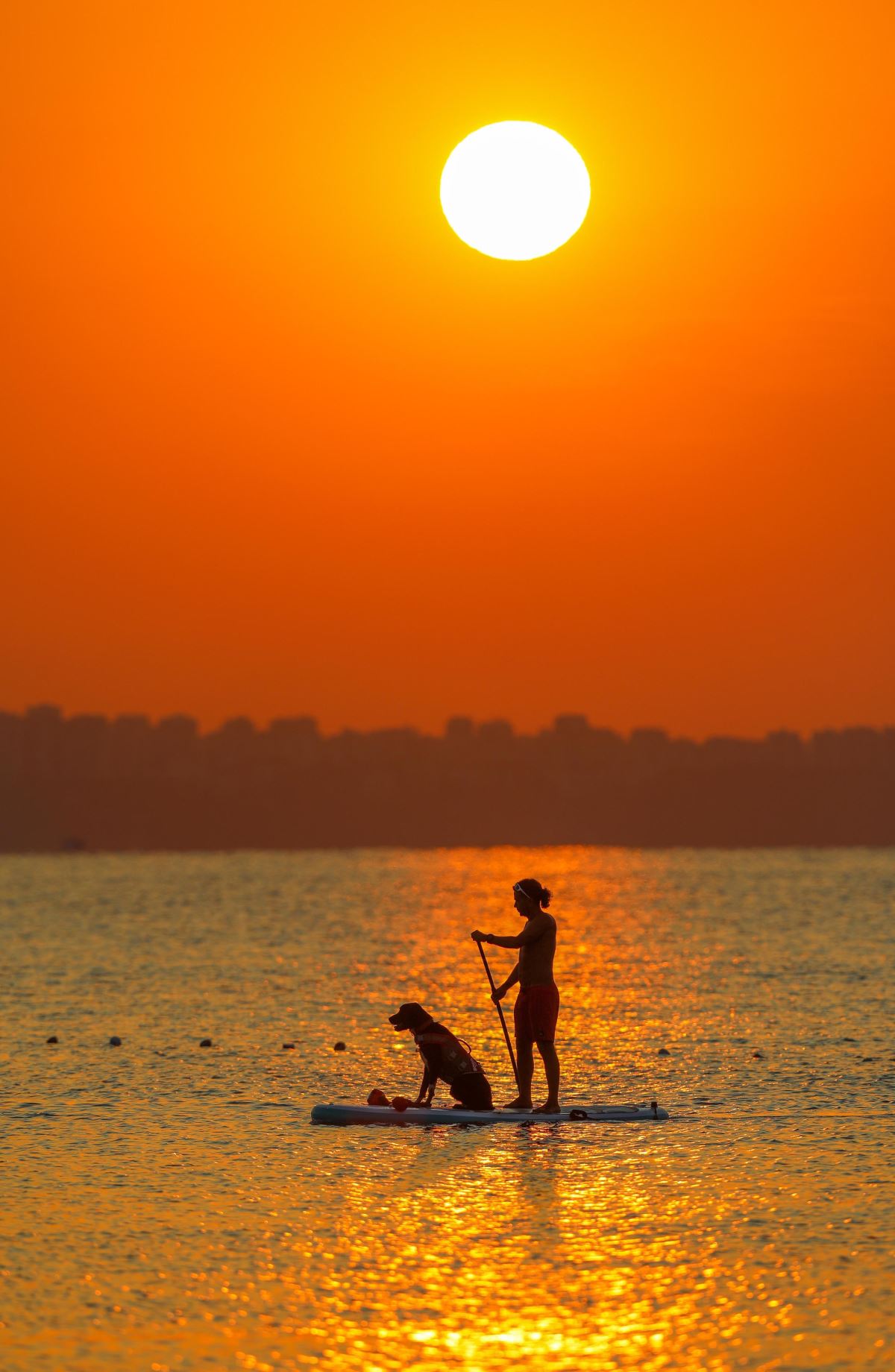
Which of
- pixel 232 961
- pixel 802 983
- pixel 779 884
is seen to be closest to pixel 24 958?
pixel 232 961

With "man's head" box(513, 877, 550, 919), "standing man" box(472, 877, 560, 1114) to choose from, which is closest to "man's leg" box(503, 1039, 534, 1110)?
"standing man" box(472, 877, 560, 1114)

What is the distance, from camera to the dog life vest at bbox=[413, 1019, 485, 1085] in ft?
60.7

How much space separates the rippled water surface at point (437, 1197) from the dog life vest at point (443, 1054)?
0.82 m

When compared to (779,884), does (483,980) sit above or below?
below

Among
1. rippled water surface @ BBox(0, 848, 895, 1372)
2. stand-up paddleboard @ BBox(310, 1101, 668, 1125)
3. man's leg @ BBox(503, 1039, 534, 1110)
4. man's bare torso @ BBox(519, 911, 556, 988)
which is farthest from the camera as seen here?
man's leg @ BBox(503, 1039, 534, 1110)

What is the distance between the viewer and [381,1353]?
1012cm

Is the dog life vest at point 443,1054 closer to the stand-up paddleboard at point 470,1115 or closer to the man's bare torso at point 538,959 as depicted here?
the stand-up paddleboard at point 470,1115

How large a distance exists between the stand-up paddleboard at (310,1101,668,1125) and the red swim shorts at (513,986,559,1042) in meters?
0.82

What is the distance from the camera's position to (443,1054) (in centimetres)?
1870

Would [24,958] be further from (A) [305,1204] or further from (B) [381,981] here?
(A) [305,1204]

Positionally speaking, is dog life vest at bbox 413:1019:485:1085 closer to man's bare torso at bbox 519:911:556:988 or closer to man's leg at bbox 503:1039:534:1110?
man's leg at bbox 503:1039:534:1110

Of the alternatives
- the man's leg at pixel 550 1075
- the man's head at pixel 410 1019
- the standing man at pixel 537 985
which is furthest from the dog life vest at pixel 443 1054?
the man's leg at pixel 550 1075

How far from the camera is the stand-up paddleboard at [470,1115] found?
18469 mm

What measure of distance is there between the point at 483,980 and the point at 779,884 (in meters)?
120
